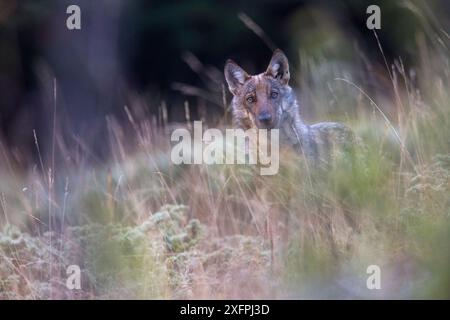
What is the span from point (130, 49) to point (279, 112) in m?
7.65

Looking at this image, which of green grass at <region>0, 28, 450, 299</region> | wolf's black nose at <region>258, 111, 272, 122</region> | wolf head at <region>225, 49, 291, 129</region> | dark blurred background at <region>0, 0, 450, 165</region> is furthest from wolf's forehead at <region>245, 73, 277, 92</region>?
dark blurred background at <region>0, 0, 450, 165</region>

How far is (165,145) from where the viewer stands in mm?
7566

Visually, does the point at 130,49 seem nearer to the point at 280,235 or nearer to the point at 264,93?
the point at 264,93

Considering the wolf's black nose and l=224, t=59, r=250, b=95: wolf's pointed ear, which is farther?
l=224, t=59, r=250, b=95: wolf's pointed ear

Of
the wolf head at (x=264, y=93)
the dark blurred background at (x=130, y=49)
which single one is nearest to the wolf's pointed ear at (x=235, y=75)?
the wolf head at (x=264, y=93)

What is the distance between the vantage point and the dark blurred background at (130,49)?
1195cm

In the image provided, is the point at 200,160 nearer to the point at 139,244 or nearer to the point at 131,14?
the point at 139,244

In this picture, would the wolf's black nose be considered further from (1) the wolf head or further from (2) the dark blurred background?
(2) the dark blurred background

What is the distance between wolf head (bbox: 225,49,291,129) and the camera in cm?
588

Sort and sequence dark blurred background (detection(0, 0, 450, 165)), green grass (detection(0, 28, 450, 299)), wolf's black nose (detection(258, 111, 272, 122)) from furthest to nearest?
dark blurred background (detection(0, 0, 450, 165)) → wolf's black nose (detection(258, 111, 272, 122)) → green grass (detection(0, 28, 450, 299))

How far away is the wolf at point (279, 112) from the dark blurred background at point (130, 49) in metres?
5.46

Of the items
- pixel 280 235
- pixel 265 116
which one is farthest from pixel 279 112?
pixel 280 235

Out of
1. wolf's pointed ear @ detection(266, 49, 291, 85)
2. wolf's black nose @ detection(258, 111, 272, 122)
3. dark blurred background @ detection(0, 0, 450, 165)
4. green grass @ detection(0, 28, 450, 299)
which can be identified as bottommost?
green grass @ detection(0, 28, 450, 299)

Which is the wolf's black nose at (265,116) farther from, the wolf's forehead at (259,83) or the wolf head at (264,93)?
the wolf's forehead at (259,83)
